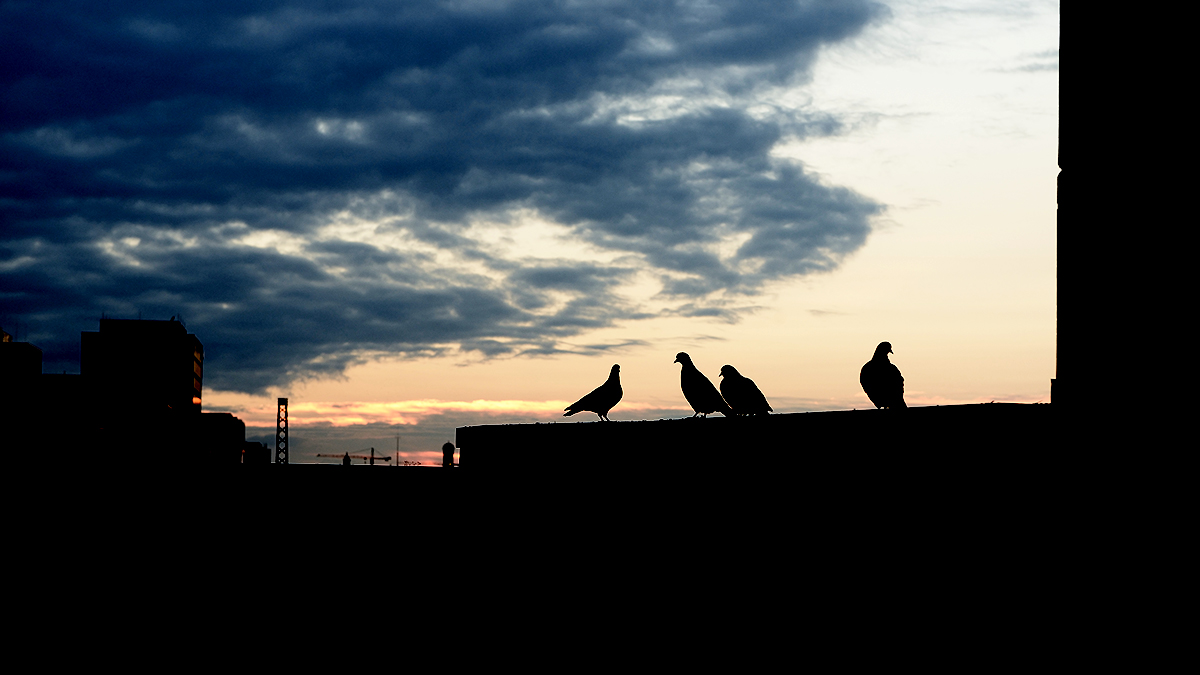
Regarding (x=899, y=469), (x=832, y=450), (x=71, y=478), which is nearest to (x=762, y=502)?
(x=832, y=450)

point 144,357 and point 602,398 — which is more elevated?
point 144,357

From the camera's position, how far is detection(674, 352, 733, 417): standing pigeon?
10.0 metres

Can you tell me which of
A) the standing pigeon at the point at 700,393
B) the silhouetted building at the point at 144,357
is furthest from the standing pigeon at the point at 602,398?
the silhouetted building at the point at 144,357

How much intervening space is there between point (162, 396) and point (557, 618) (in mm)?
163171

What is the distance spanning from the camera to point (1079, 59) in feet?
14.5

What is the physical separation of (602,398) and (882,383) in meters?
3.94

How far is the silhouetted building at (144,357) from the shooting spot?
152875 millimetres

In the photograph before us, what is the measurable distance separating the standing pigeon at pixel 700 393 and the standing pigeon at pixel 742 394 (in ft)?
0.68

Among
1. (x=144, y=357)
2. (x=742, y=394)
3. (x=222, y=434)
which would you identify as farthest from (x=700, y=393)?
(x=144, y=357)

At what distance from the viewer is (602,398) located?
12516 millimetres

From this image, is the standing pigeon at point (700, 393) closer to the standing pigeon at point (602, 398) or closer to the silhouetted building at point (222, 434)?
the standing pigeon at point (602, 398)

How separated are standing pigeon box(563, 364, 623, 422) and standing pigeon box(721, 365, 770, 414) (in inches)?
115

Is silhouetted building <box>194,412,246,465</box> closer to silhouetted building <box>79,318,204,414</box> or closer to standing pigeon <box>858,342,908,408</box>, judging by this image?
silhouetted building <box>79,318,204,414</box>

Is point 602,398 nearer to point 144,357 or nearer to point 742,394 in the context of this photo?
point 742,394
